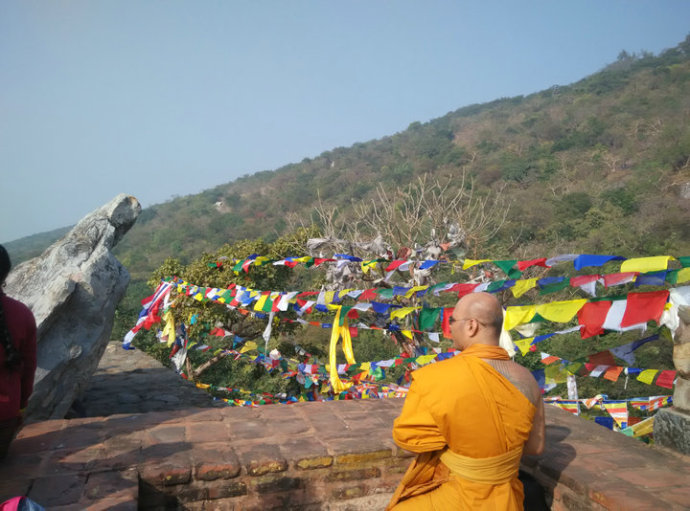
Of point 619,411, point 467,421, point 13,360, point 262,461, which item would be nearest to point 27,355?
point 13,360

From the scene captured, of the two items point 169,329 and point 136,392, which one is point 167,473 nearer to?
point 136,392

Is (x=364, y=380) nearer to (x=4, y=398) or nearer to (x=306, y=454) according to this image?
(x=306, y=454)

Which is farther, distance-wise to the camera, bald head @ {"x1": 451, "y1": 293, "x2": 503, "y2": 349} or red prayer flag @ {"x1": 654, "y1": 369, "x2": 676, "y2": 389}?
red prayer flag @ {"x1": 654, "y1": 369, "x2": 676, "y2": 389}

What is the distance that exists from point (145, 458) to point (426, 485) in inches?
63.5

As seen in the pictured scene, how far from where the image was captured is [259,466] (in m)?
3.04

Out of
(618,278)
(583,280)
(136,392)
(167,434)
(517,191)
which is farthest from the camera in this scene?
(517,191)

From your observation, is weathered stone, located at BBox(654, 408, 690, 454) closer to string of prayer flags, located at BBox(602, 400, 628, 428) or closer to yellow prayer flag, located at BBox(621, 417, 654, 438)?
yellow prayer flag, located at BBox(621, 417, 654, 438)

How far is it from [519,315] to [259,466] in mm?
2369

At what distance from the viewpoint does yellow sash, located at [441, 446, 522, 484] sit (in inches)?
97.6

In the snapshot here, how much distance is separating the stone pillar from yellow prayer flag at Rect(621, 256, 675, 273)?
296 millimetres

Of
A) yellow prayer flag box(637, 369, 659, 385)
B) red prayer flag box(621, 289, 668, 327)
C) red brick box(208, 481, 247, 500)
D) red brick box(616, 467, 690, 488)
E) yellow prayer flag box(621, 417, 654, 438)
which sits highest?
red prayer flag box(621, 289, 668, 327)

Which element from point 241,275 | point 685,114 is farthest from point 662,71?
point 241,275

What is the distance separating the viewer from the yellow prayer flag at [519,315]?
13.7 feet

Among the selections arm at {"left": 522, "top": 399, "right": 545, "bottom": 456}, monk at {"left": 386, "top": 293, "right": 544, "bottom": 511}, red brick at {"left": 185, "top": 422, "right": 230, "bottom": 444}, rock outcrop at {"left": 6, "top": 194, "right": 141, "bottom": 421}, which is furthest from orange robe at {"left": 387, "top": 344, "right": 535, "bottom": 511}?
rock outcrop at {"left": 6, "top": 194, "right": 141, "bottom": 421}
